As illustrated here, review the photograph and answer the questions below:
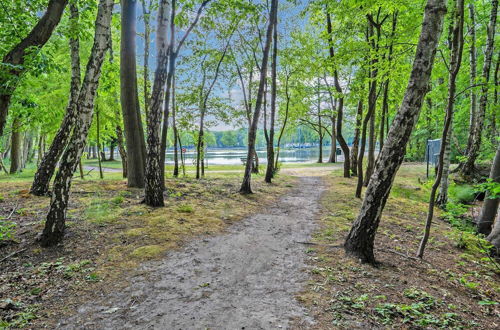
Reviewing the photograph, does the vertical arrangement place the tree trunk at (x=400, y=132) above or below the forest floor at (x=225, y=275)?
above

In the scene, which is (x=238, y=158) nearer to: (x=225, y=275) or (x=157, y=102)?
(x=157, y=102)

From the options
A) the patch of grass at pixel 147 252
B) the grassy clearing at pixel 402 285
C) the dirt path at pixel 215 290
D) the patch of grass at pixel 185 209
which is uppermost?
the patch of grass at pixel 185 209

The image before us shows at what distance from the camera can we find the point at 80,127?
4.73 meters

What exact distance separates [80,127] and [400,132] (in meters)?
5.42

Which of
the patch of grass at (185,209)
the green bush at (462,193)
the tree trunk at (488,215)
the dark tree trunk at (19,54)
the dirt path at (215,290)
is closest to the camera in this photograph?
the dirt path at (215,290)

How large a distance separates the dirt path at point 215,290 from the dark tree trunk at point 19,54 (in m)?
2.91

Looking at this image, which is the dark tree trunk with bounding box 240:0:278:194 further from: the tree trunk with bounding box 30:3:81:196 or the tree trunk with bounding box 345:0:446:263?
the tree trunk with bounding box 345:0:446:263

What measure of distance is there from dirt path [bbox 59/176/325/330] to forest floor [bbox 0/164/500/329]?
0.02 m

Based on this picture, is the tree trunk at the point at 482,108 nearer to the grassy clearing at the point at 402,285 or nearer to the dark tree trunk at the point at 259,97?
the grassy clearing at the point at 402,285

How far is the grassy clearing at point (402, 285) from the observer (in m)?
3.30

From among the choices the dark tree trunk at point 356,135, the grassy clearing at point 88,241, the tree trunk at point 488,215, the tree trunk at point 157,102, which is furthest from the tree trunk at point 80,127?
the dark tree trunk at point 356,135

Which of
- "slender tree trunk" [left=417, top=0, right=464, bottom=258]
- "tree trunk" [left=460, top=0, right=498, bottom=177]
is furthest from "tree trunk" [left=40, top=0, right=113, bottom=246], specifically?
"tree trunk" [left=460, top=0, right=498, bottom=177]

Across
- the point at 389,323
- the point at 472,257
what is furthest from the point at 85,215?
the point at 472,257

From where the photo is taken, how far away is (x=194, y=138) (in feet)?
51.5
